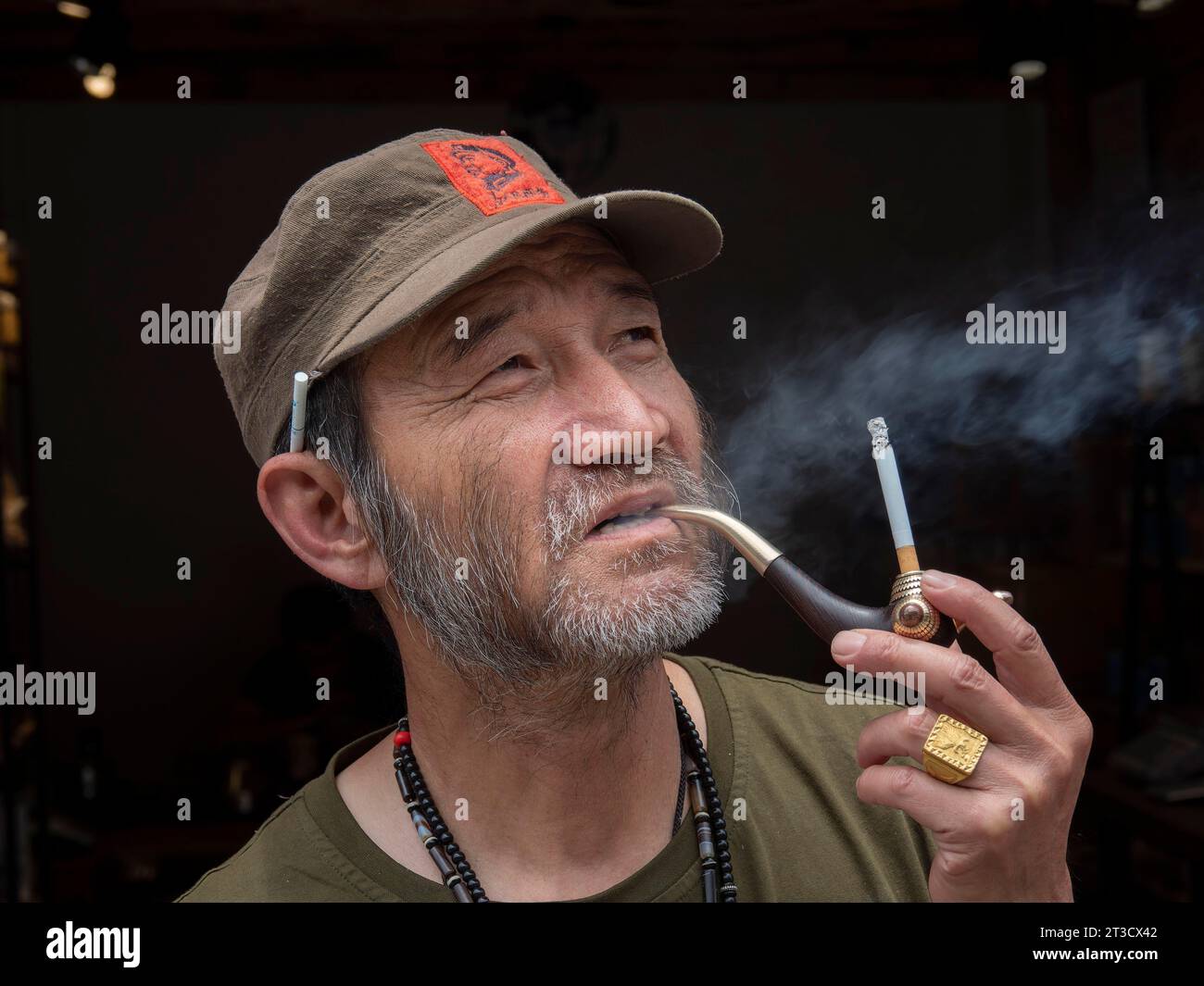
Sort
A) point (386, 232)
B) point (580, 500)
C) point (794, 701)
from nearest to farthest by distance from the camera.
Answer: point (580, 500) < point (386, 232) < point (794, 701)

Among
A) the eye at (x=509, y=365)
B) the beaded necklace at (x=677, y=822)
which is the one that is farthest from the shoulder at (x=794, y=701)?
the eye at (x=509, y=365)

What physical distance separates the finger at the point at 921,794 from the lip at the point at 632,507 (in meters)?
0.46

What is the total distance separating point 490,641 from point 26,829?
5.91ft

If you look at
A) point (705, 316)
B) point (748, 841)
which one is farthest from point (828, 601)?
point (705, 316)

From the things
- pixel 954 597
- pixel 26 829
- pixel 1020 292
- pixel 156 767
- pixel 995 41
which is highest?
pixel 995 41

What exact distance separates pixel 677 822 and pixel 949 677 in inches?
24.4

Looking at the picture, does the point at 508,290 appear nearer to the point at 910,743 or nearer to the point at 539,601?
the point at 539,601

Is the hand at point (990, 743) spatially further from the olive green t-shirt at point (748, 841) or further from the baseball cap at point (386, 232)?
the baseball cap at point (386, 232)

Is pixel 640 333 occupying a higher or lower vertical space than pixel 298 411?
higher

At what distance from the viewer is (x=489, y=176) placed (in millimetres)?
1632

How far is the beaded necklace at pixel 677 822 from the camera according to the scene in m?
1.61

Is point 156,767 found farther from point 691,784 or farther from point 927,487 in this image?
point 927,487

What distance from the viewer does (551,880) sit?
1.66m

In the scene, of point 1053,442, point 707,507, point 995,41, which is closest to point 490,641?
point 707,507
